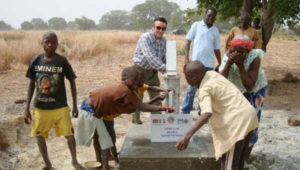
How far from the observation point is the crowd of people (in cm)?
276

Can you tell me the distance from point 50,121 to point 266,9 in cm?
571

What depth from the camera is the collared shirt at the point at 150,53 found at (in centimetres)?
452

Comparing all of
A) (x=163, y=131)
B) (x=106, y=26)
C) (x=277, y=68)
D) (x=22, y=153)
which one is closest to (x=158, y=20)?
(x=163, y=131)

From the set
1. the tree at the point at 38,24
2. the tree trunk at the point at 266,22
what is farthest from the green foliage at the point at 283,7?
the tree at the point at 38,24

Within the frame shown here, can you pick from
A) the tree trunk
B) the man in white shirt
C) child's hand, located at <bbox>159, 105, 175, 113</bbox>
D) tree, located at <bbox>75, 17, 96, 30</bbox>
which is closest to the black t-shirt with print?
child's hand, located at <bbox>159, 105, 175, 113</bbox>

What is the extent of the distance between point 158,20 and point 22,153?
2469 mm

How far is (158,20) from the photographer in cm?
451

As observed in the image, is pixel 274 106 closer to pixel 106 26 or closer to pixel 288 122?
pixel 288 122

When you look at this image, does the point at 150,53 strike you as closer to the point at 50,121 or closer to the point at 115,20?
the point at 50,121

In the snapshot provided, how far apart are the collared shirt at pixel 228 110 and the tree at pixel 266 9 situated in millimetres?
4713

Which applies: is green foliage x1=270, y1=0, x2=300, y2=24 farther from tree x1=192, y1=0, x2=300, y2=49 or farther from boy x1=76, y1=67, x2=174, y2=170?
boy x1=76, y1=67, x2=174, y2=170

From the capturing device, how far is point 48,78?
3.74 m

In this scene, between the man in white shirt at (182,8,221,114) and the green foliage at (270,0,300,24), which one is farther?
the green foliage at (270,0,300,24)

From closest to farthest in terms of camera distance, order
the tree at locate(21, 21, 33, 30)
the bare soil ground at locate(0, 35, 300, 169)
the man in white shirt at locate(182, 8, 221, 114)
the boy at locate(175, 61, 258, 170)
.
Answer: the boy at locate(175, 61, 258, 170)
the bare soil ground at locate(0, 35, 300, 169)
the man in white shirt at locate(182, 8, 221, 114)
the tree at locate(21, 21, 33, 30)
